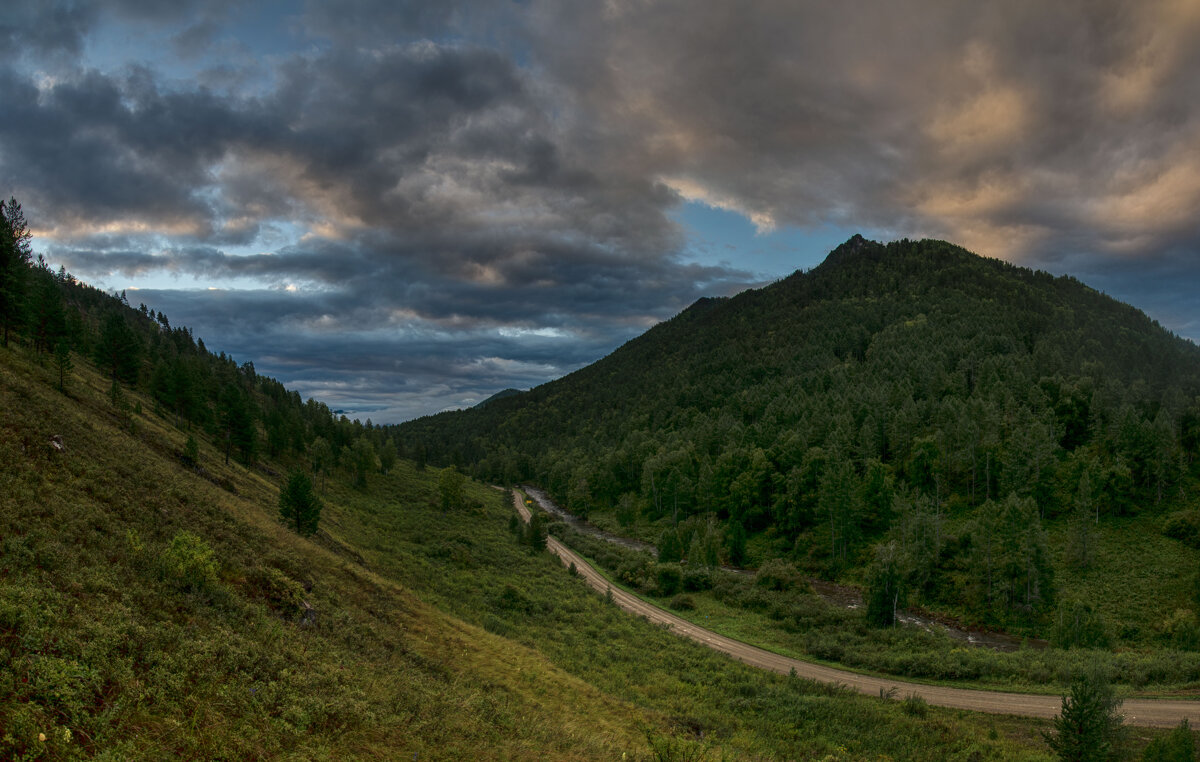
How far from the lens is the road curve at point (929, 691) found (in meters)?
30.9

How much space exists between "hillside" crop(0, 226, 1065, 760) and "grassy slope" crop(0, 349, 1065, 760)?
0.09 m

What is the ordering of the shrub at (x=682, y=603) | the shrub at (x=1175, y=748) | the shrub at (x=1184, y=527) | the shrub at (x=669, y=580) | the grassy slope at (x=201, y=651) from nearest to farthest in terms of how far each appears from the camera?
the grassy slope at (x=201, y=651) < the shrub at (x=1175, y=748) < the shrub at (x=682, y=603) < the shrub at (x=1184, y=527) < the shrub at (x=669, y=580)

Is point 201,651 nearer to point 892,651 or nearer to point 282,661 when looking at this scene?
point 282,661

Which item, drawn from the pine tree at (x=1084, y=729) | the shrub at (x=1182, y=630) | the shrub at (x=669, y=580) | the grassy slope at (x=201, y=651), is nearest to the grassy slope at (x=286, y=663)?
the grassy slope at (x=201, y=651)

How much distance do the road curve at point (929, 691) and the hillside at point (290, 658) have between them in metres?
4.16

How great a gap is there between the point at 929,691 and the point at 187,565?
1881 inches

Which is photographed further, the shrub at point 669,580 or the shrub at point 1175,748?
the shrub at point 669,580

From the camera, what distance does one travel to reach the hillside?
10914 mm

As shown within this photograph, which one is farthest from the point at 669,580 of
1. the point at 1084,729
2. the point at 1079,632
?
the point at 1084,729

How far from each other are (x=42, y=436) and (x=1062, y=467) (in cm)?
12172

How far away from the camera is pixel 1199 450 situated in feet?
262

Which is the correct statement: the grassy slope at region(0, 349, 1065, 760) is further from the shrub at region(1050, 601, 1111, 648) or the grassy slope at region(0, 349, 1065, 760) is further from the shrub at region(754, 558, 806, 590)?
the shrub at region(754, 558, 806, 590)

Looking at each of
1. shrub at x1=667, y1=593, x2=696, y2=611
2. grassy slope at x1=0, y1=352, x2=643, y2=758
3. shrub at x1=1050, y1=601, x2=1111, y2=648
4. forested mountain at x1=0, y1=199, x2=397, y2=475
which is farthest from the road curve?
forested mountain at x1=0, y1=199, x2=397, y2=475

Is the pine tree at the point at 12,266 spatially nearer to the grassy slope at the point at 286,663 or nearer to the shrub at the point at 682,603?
the grassy slope at the point at 286,663
